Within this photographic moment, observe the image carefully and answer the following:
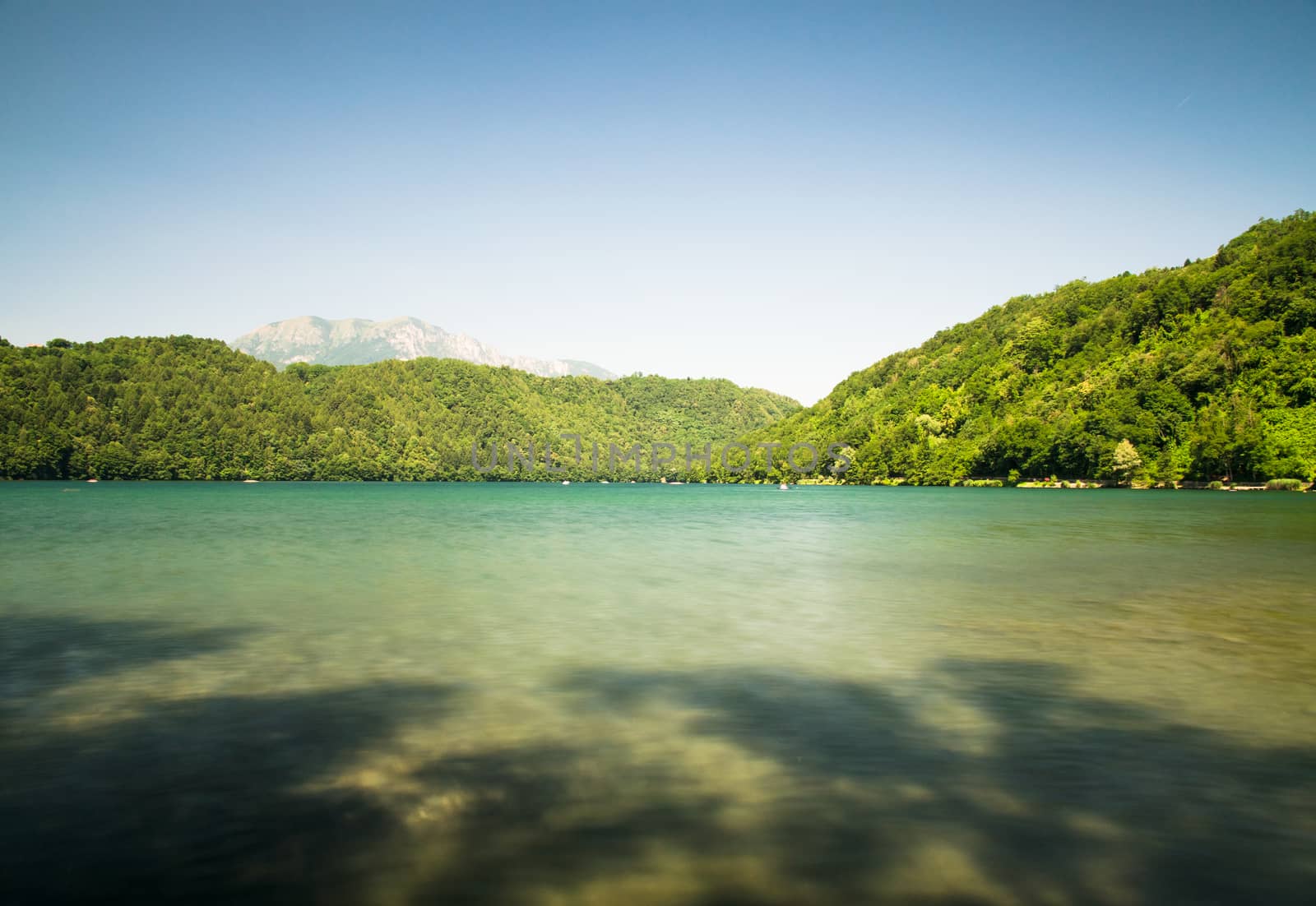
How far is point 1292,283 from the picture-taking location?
109m

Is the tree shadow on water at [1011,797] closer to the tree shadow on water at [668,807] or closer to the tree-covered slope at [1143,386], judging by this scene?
the tree shadow on water at [668,807]

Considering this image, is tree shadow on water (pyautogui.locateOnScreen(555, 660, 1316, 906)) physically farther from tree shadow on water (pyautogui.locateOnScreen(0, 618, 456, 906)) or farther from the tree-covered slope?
the tree-covered slope

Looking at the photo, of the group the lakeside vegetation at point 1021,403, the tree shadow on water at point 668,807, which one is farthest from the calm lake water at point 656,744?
the lakeside vegetation at point 1021,403

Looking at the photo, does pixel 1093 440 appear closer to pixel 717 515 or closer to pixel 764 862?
pixel 717 515

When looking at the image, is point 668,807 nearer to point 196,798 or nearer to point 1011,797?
point 1011,797

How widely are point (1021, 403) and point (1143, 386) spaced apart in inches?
1113

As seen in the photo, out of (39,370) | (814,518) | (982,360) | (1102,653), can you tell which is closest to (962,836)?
(1102,653)

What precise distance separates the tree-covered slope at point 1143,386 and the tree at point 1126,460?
760mm

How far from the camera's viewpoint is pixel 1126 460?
10519 centimetres

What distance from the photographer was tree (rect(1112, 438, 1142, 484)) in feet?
344

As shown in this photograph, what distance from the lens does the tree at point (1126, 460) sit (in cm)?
10488

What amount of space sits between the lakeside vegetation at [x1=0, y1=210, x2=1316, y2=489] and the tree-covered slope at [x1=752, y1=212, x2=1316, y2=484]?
0.96 feet

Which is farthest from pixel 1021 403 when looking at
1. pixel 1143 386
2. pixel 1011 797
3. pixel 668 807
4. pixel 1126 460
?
pixel 668 807

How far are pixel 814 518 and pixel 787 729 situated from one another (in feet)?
135
